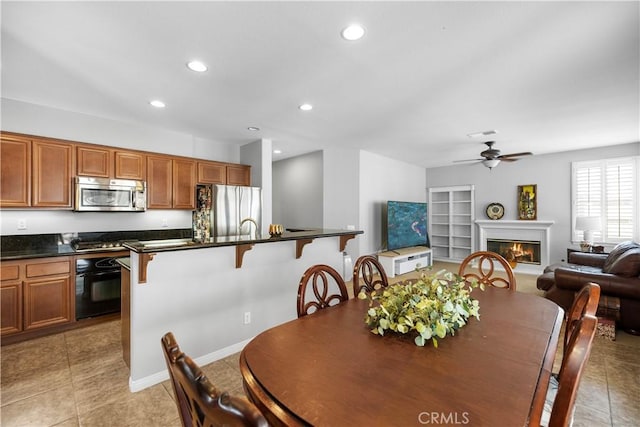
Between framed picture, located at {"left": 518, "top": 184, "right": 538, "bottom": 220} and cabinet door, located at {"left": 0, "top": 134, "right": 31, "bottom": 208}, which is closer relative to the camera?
cabinet door, located at {"left": 0, "top": 134, "right": 31, "bottom": 208}

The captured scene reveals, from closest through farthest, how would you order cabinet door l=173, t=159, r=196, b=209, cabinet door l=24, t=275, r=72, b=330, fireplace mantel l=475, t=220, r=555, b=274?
cabinet door l=24, t=275, r=72, b=330 < cabinet door l=173, t=159, r=196, b=209 < fireplace mantel l=475, t=220, r=555, b=274

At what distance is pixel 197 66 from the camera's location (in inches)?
93.6

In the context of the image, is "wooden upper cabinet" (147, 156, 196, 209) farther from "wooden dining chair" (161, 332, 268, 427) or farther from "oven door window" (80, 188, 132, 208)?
"wooden dining chair" (161, 332, 268, 427)

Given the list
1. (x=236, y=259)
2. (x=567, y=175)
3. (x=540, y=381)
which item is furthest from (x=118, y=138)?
(x=567, y=175)

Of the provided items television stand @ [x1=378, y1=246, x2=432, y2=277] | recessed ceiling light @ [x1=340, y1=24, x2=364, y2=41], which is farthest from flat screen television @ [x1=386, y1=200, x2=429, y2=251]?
recessed ceiling light @ [x1=340, y1=24, x2=364, y2=41]

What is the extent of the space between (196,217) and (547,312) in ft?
14.3

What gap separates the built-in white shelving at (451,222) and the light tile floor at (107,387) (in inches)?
180

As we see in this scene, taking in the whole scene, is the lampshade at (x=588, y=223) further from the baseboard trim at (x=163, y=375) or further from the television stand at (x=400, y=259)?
the baseboard trim at (x=163, y=375)

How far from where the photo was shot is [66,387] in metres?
2.18

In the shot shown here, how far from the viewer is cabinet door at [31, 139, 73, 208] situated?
3189mm

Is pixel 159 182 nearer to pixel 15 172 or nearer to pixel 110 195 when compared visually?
pixel 110 195

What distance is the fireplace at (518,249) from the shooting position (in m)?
6.29

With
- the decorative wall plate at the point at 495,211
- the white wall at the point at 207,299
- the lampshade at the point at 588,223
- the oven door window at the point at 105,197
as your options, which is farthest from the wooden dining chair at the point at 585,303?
the decorative wall plate at the point at 495,211

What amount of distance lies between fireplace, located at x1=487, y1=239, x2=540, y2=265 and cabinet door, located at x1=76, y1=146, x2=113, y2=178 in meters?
7.72
